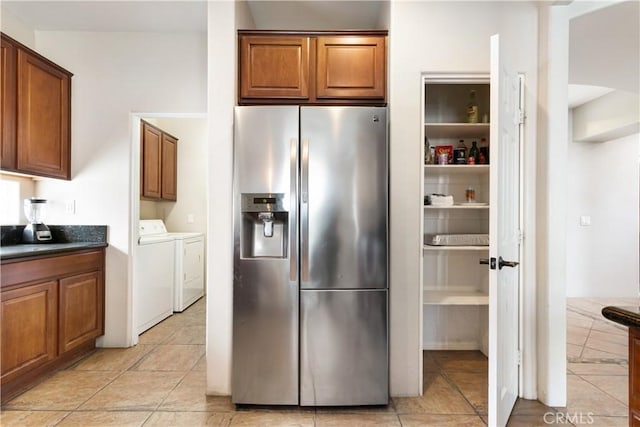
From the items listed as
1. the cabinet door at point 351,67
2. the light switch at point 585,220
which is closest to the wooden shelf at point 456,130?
the cabinet door at point 351,67

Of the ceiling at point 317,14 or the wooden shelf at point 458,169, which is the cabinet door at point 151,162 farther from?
the wooden shelf at point 458,169

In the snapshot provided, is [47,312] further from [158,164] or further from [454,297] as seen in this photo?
[454,297]

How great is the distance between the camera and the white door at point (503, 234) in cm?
175

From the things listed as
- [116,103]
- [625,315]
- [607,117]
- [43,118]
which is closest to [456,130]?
[625,315]

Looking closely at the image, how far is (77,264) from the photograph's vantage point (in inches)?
107

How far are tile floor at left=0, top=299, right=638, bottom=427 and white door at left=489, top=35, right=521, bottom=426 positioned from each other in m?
0.33

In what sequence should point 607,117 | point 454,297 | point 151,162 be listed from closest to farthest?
point 454,297 → point 151,162 → point 607,117

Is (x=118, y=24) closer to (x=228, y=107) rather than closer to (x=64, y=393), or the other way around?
(x=228, y=107)

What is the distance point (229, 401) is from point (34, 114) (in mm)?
2568


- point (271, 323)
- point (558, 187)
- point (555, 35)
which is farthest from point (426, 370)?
point (555, 35)

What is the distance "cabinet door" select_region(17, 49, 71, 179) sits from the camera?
257 centimetres

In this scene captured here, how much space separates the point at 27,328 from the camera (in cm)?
228

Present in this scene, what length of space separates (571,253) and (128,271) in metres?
5.74

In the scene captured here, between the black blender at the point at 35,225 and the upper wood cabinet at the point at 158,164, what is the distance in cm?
103
